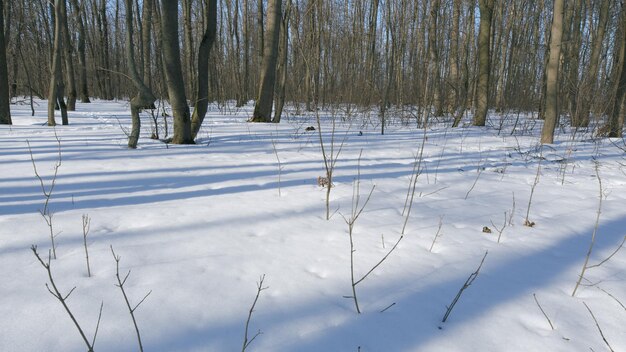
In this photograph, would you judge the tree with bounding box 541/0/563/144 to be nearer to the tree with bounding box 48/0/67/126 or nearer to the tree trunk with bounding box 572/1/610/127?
the tree trunk with bounding box 572/1/610/127

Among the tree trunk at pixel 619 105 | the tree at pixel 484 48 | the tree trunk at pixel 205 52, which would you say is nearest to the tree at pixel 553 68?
the tree trunk at pixel 619 105

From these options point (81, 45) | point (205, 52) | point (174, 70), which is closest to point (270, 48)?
point (205, 52)

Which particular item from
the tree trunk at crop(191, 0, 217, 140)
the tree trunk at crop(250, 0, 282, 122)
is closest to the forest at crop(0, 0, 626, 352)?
the tree trunk at crop(191, 0, 217, 140)

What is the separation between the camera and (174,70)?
4.82 meters

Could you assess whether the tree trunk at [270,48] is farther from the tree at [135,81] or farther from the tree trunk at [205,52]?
the tree at [135,81]

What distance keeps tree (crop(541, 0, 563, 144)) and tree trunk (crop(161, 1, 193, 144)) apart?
6.10 metres

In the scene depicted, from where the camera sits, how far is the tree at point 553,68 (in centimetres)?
584

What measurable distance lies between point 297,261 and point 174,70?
4068mm

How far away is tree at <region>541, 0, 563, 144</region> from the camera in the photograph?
5.84 metres

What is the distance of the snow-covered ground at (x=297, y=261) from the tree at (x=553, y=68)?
2.93 m

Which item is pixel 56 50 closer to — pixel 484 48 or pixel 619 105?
pixel 484 48

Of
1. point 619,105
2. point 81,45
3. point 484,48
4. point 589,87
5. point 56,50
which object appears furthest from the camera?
point 81,45

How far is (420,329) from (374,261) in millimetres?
549

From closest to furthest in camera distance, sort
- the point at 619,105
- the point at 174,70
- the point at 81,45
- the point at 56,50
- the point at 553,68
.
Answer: the point at 174,70 < the point at 553,68 < the point at 56,50 < the point at 619,105 < the point at 81,45
